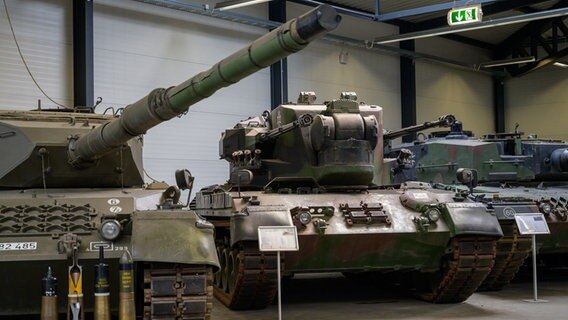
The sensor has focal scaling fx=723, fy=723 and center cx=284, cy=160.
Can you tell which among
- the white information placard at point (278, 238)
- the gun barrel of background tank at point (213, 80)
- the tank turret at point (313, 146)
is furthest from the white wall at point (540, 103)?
the gun barrel of background tank at point (213, 80)

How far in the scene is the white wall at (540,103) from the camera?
26297mm

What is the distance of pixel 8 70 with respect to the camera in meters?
13.4

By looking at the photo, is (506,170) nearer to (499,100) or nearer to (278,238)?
(278,238)

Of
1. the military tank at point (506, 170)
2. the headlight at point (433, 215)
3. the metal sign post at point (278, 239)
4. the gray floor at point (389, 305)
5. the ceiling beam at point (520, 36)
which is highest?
the ceiling beam at point (520, 36)

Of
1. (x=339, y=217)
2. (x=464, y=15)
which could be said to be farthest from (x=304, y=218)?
(x=464, y=15)

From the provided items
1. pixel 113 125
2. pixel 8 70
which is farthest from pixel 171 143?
pixel 113 125

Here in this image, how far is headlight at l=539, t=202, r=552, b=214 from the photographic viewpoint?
10.4m

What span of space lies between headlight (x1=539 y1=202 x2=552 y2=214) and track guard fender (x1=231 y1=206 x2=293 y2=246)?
4221 mm

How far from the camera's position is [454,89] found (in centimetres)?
2536

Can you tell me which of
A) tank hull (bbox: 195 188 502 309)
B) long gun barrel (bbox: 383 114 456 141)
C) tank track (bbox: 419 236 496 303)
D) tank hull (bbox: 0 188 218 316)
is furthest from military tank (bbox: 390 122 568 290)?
tank hull (bbox: 0 188 218 316)

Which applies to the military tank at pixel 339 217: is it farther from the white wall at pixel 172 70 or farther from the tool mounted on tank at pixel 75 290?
the white wall at pixel 172 70

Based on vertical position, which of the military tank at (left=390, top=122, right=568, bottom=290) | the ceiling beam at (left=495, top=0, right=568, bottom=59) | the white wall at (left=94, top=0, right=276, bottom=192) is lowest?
the military tank at (left=390, top=122, right=568, bottom=290)

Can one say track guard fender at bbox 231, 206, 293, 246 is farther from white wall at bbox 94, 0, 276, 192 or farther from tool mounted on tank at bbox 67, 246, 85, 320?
white wall at bbox 94, 0, 276, 192

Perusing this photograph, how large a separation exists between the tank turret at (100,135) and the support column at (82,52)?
621 centimetres
